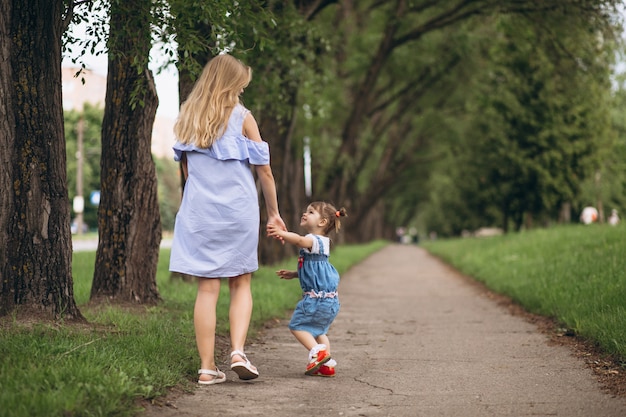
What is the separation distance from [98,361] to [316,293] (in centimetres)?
170

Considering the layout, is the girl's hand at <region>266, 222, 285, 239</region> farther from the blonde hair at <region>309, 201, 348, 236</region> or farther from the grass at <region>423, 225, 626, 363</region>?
the grass at <region>423, 225, 626, 363</region>

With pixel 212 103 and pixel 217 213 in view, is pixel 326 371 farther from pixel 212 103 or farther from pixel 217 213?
pixel 212 103

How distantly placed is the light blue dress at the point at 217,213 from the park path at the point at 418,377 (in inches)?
32.0

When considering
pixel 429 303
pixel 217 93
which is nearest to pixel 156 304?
pixel 217 93

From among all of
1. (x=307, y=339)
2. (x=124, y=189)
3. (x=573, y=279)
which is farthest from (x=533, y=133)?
(x=307, y=339)

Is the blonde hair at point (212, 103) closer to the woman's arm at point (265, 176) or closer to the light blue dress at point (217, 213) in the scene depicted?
the light blue dress at point (217, 213)

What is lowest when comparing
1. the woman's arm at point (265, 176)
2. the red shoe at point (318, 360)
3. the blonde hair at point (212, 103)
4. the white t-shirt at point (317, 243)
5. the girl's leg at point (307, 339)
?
the red shoe at point (318, 360)

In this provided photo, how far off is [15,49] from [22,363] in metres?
2.68

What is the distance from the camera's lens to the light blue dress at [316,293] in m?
6.17

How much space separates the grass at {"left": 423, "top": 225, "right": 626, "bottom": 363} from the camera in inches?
303

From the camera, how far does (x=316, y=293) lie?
20.3 feet

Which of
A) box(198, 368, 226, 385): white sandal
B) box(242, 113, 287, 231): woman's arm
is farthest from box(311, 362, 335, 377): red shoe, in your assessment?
box(242, 113, 287, 231): woman's arm

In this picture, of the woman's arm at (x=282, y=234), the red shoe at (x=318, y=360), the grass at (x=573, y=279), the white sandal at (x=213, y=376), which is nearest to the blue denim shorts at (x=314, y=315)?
the red shoe at (x=318, y=360)

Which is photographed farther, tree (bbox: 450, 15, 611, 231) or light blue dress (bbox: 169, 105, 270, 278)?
tree (bbox: 450, 15, 611, 231)
